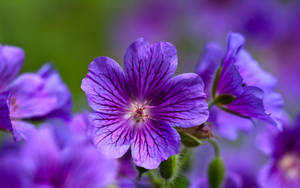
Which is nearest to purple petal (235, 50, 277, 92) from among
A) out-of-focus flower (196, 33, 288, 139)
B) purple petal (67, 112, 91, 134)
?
out-of-focus flower (196, 33, 288, 139)

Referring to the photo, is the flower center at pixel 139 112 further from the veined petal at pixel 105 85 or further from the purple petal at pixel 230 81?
the purple petal at pixel 230 81

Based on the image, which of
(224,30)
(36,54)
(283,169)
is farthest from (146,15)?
(283,169)

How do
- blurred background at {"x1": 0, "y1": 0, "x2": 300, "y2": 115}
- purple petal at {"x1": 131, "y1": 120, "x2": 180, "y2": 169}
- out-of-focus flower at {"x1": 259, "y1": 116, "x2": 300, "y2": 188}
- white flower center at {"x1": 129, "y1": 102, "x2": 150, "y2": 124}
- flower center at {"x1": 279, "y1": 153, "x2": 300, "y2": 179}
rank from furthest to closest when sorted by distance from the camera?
blurred background at {"x1": 0, "y1": 0, "x2": 300, "y2": 115}
flower center at {"x1": 279, "y1": 153, "x2": 300, "y2": 179}
out-of-focus flower at {"x1": 259, "y1": 116, "x2": 300, "y2": 188}
white flower center at {"x1": 129, "y1": 102, "x2": 150, "y2": 124}
purple petal at {"x1": 131, "y1": 120, "x2": 180, "y2": 169}

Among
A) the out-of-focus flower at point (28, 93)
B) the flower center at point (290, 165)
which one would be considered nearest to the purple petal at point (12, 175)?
the out-of-focus flower at point (28, 93)

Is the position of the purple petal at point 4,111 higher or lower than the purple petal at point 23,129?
higher

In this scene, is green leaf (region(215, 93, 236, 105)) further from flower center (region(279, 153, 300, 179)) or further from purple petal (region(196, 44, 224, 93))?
flower center (region(279, 153, 300, 179))

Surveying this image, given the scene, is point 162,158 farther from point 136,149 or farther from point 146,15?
point 146,15

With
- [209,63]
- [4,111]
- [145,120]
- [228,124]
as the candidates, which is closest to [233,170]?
[228,124]
